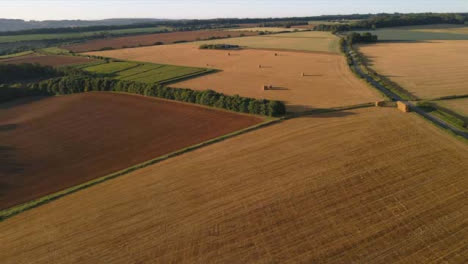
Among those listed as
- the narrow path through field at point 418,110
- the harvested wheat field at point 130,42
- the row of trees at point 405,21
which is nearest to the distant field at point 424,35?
the row of trees at point 405,21

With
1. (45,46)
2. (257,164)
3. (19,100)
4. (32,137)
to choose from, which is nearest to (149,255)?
(257,164)

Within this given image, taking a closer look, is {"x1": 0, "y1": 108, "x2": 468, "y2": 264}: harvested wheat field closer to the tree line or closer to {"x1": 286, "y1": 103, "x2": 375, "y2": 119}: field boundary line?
{"x1": 286, "y1": 103, "x2": 375, "y2": 119}: field boundary line

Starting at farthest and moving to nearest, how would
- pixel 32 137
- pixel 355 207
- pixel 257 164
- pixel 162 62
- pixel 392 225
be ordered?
1. pixel 162 62
2. pixel 32 137
3. pixel 257 164
4. pixel 355 207
5. pixel 392 225

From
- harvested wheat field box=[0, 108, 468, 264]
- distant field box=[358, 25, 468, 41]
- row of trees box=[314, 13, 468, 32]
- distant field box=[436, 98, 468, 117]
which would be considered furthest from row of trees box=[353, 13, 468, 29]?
harvested wheat field box=[0, 108, 468, 264]

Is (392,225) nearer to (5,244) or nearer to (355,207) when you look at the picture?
(355,207)

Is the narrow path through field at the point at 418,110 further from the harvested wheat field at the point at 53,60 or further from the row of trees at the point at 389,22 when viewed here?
the row of trees at the point at 389,22

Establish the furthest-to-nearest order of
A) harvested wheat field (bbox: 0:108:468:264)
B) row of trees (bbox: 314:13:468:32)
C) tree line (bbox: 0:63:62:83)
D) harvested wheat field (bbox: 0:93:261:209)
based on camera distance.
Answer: row of trees (bbox: 314:13:468:32)
tree line (bbox: 0:63:62:83)
harvested wheat field (bbox: 0:93:261:209)
harvested wheat field (bbox: 0:108:468:264)
